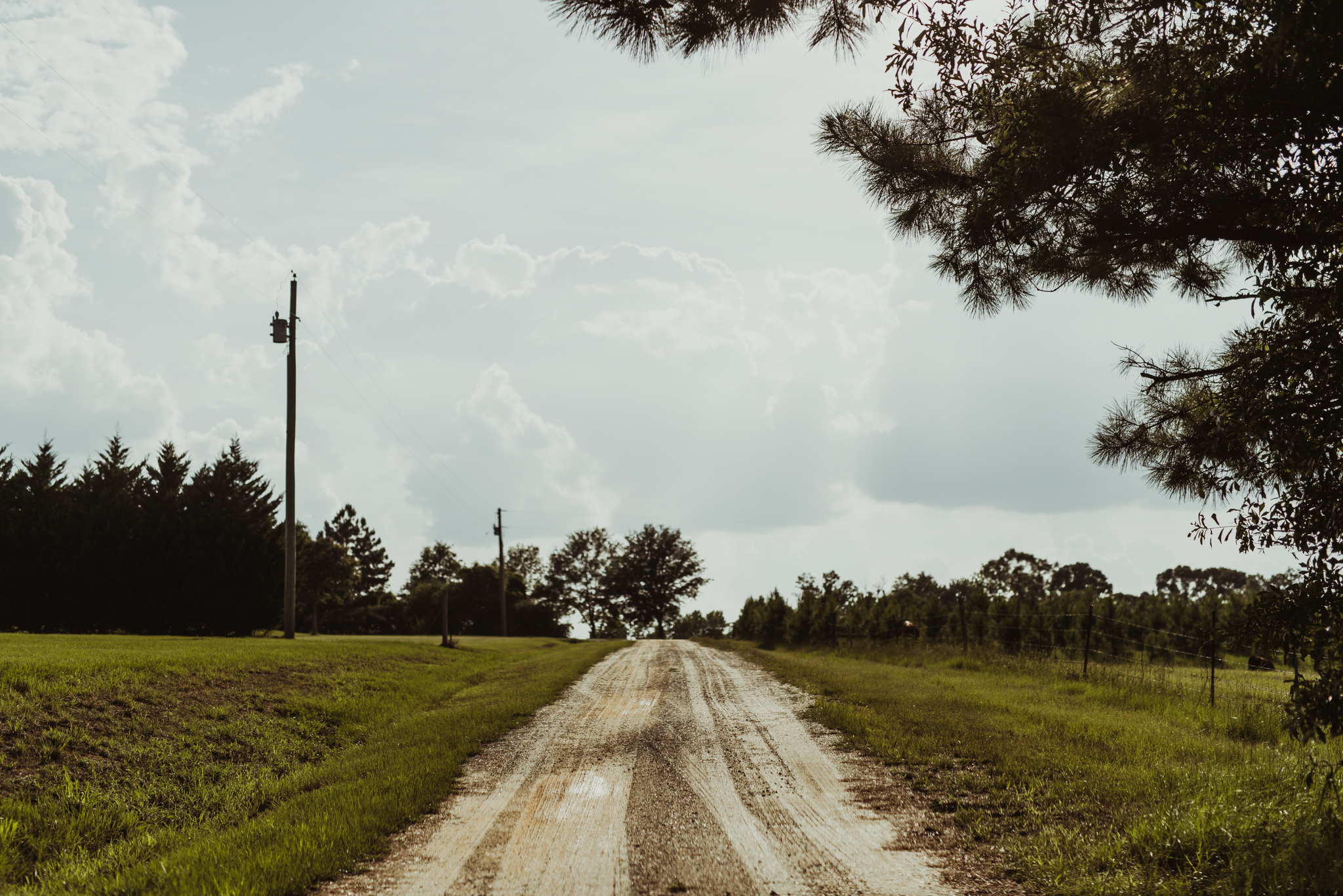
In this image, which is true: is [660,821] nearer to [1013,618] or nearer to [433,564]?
[1013,618]

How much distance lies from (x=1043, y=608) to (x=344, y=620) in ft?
192

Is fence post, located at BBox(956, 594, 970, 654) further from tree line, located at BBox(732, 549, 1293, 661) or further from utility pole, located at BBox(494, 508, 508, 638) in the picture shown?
utility pole, located at BBox(494, 508, 508, 638)

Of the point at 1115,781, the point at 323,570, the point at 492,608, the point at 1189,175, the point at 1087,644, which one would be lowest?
the point at 492,608

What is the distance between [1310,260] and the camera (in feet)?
16.2

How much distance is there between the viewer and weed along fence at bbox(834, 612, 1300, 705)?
48.0 ft

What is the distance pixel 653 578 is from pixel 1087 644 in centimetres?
6596

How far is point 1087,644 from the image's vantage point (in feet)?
50.2

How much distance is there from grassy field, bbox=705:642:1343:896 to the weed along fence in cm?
91

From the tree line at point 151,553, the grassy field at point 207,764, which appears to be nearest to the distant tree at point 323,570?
the tree line at point 151,553

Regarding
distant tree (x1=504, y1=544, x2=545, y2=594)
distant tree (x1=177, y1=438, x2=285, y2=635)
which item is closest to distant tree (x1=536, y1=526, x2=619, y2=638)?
distant tree (x1=504, y1=544, x2=545, y2=594)

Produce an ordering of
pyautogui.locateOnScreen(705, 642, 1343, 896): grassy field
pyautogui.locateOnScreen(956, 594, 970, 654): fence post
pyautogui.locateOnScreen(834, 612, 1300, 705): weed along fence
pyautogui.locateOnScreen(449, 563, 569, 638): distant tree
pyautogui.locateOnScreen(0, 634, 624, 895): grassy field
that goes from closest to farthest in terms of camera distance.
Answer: pyautogui.locateOnScreen(705, 642, 1343, 896): grassy field
pyautogui.locateOnScreen(0, 634, 624, 895): grassy field
pyautogui.locateOnScreen(834, 612, 1300, 705): weed along fence
pyautogui.locateOnScreen(956, 594, 970, 654): fence post
pyautogui.locateOnScreen(449, 563, 569, 638): distant tree

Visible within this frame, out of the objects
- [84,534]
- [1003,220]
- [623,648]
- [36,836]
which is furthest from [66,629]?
[1003,220]

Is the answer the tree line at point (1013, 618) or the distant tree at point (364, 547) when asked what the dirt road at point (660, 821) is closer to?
the tree line at point (1013, 618)

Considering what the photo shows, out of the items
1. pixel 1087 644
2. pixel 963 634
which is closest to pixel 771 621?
pixel 963 634
